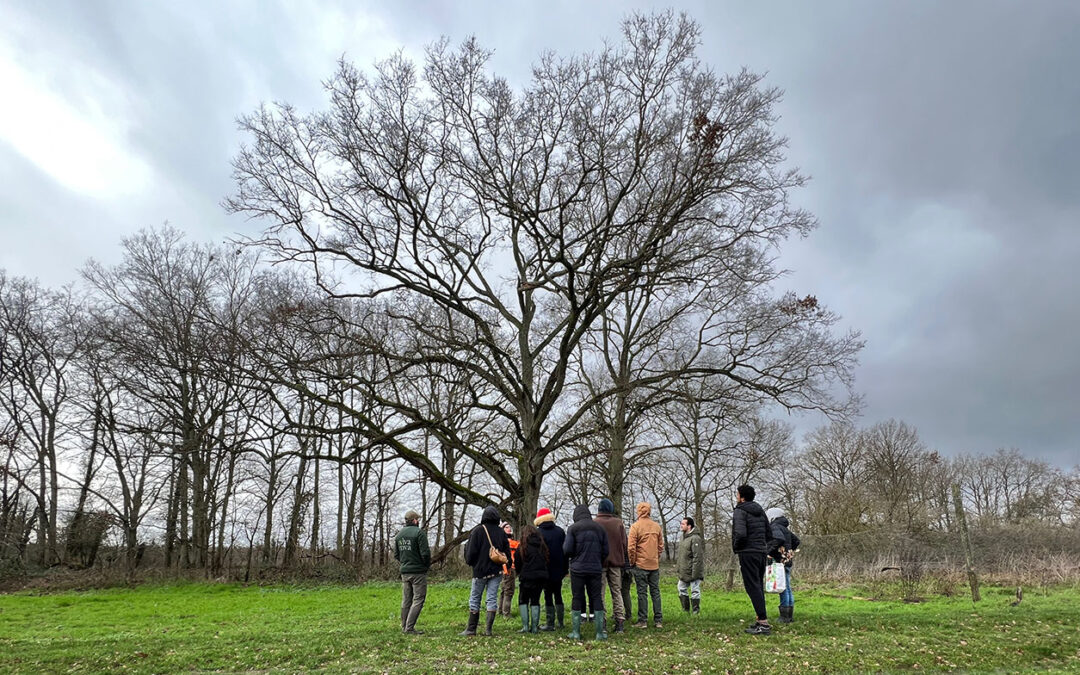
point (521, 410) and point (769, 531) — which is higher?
point (521, 410)

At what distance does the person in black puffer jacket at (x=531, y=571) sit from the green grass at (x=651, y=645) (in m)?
0.40

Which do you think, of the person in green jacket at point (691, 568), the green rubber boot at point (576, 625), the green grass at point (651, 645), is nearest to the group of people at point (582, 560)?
the green rubber boot at point (576, 625)

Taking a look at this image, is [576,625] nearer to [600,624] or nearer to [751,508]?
[600,624]

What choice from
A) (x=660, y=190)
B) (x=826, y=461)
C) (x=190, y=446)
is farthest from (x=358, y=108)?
(x=826, y=461)

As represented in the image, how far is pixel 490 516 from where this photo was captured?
34.9ft

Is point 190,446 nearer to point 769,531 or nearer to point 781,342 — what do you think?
point 769,531

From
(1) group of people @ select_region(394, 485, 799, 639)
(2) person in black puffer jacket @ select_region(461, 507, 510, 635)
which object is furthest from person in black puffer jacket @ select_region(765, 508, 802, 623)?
(2) person in black puffer jacket @ select_region(461, 507, 510, 635)

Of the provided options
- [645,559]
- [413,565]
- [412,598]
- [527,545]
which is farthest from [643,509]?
[412,598]

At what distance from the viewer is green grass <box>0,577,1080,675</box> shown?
25.0 feet

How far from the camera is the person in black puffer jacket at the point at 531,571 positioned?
1028 cm

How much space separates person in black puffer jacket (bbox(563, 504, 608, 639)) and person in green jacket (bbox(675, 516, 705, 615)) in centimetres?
366

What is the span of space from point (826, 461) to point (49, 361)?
42.7 m

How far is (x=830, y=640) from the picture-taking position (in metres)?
8.77

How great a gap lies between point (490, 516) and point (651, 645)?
321cm
